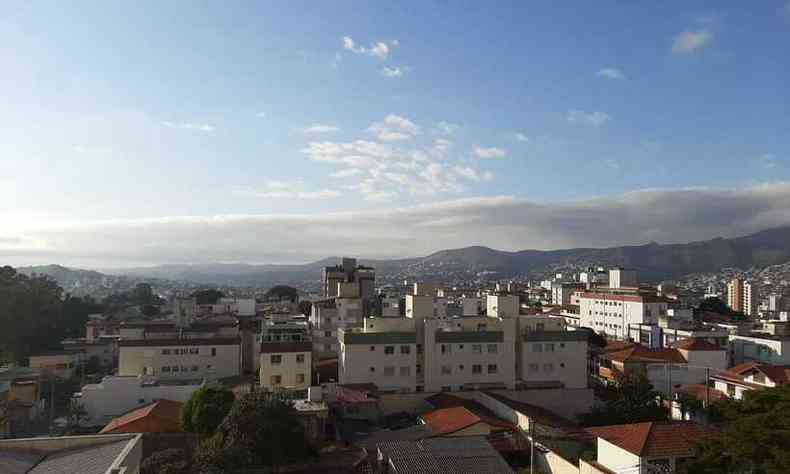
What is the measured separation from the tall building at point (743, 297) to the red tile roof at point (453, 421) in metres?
95.4

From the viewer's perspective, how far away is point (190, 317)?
2148 inches

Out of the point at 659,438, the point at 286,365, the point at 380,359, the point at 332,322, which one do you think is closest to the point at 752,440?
the point at 659,438

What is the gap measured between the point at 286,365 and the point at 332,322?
1231 cm

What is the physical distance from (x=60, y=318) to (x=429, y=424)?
42136 millimetres

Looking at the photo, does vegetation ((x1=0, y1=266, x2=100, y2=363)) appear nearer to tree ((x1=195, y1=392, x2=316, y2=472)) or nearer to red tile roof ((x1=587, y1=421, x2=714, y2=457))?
Answer: tree ((x1=195, y1=392, x2=316, y2=472))

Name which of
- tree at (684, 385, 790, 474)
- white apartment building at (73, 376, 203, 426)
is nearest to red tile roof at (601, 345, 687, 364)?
tree at (684, 385, 790, 474)

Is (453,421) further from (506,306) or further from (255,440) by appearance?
(506,306)

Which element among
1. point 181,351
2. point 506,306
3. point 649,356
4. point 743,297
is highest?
point 506,306

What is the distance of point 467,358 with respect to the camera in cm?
3325

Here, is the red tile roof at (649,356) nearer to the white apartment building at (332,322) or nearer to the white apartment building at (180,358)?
the white apartment building at (332,322)

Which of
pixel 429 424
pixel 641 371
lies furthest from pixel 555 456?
pixel 641 371

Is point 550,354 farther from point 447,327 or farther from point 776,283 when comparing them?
point 776,283

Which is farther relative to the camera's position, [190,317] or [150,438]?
[190,317]

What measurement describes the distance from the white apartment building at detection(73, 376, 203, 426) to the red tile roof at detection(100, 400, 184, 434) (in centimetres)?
345
